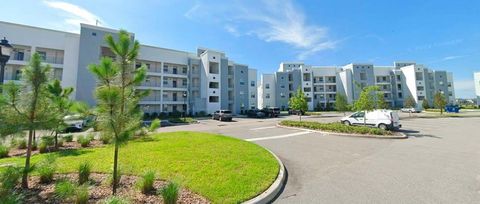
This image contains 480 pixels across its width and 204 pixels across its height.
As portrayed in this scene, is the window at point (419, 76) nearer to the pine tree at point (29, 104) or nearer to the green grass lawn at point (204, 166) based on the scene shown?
the green grass lawn at point (204, 166)

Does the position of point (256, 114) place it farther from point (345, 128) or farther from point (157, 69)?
point (345, 128)

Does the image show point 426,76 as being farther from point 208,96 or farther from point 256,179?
point 256,179

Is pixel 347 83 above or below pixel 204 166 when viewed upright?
above

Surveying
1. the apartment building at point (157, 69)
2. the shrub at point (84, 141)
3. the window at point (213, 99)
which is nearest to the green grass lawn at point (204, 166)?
the shrub at point (84, 141)

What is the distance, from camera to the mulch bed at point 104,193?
172 inches

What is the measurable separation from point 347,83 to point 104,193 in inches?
2725

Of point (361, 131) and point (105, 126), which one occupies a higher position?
point (105, 126)

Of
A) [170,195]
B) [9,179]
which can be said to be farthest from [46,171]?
[170,195]

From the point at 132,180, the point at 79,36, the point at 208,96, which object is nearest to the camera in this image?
the point at 132,180

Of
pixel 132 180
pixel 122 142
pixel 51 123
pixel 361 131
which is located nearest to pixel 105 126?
pixel 122 142

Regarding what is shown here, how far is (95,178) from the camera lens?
5664mm

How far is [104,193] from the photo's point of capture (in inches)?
185

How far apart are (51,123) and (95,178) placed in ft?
6.03

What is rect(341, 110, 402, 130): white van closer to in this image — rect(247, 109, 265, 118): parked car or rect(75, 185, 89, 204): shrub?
rect(75, 185, 89, 204): shrub
